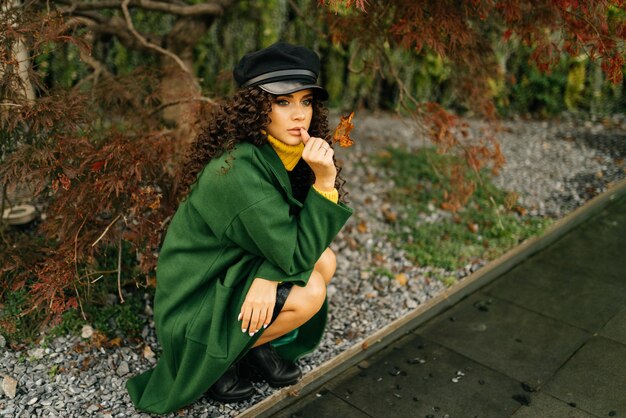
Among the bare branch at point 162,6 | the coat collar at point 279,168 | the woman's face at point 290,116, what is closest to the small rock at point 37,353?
the coat collar at point 279,168

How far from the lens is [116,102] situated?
3576 millimetres

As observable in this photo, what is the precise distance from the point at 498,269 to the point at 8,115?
10.7 feet

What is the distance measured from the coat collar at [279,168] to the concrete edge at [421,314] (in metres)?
1.05

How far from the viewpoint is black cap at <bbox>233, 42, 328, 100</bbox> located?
224 cm

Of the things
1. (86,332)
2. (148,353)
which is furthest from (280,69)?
(86,332)

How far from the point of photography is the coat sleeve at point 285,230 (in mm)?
2227

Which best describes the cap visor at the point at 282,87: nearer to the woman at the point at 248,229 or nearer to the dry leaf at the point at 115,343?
the woman at the point at 248,229

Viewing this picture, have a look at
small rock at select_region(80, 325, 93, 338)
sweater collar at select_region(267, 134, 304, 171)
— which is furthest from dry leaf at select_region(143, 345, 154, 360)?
sweater collar at select_region(267, 134, 304, 171)

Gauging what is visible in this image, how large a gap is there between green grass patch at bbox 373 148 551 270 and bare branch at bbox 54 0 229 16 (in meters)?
2.05

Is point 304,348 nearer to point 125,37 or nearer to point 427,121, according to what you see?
point 427,121

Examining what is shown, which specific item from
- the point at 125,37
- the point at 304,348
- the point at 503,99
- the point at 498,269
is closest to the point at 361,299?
the point at 304,348

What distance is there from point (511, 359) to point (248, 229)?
1781 mm

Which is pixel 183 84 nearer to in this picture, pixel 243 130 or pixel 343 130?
pixel 243 130

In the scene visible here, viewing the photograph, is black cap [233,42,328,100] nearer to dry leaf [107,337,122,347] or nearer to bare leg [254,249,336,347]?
bare leg [254,249,336,347]
